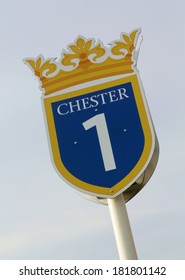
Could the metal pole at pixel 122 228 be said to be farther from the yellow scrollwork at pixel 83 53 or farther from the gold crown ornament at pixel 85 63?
the yellow scrollwork at pixel 83 53

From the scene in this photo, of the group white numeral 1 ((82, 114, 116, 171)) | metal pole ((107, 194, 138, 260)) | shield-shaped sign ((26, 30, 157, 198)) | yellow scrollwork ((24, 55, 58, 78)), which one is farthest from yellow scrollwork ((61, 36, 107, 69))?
metal pole ((107, 194, 138, 260))

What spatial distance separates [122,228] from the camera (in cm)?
511

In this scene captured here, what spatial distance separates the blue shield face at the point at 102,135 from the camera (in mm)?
5309

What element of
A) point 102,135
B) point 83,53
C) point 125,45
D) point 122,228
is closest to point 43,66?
point 83,53

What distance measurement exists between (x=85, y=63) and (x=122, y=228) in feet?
6.88

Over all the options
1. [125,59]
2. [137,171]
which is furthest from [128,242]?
[125,59]

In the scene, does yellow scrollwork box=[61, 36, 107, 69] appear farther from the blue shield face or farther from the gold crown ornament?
the blue shield face

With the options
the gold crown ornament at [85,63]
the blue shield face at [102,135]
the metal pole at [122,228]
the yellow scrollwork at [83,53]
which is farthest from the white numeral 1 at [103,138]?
the yellow scrollwork at [83,53]

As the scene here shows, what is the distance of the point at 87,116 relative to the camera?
5.66m

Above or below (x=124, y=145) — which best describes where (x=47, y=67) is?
above

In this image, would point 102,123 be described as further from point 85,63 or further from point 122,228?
point 122,228
